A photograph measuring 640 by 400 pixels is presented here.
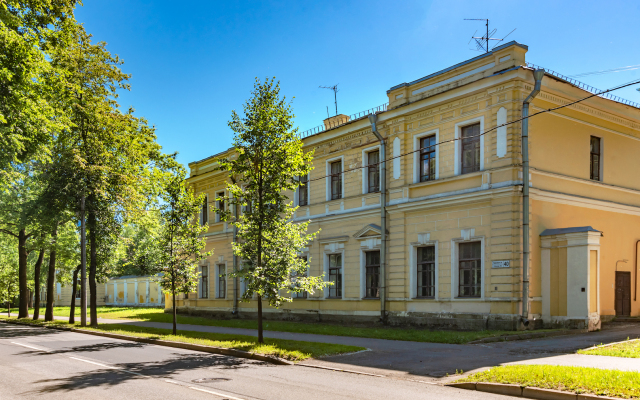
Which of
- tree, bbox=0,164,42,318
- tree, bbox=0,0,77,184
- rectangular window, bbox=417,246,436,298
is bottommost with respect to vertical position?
rectangular window, bbox=417,246,436,298

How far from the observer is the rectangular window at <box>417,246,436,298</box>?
20641 mm

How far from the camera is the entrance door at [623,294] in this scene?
66.4 ft

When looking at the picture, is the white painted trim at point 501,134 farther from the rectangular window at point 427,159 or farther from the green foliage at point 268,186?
the green foliage at point 268,186

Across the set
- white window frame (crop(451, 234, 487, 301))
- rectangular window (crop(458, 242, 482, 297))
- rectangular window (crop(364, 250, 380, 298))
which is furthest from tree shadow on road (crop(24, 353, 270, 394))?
rectangular window (crop(364, 250, 380, 298))

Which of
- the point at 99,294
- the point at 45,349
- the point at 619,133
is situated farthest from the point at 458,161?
the point at 99,294

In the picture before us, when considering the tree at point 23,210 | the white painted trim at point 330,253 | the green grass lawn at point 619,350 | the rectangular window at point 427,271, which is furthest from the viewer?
the tree at point 23,210

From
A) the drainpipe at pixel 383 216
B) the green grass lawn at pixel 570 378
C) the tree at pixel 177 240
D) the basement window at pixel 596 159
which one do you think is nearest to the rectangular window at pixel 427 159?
the drainpipe at pixel 383 216

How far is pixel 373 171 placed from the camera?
23719mm

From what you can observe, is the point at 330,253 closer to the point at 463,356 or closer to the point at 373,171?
the point at 373,171

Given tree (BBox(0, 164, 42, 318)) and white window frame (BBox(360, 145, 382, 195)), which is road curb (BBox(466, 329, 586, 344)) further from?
tree (BBox(0, 164, 42, 318))

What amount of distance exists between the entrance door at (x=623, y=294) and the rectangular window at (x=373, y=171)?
32.4 feet

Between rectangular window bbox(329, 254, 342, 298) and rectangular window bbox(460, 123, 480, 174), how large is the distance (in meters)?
7.81

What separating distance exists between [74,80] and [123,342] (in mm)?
12173

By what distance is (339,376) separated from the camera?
1070 cm
